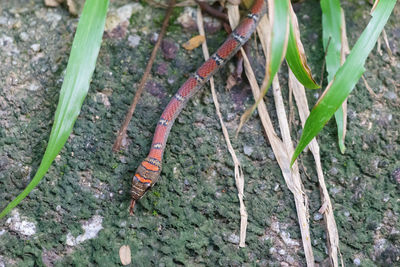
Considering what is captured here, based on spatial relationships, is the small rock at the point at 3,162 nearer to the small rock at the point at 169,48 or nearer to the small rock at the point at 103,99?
the small rock at the point at 103,99

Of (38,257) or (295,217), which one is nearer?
(38,257)

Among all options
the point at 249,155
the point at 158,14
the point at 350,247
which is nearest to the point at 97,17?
the point at 158,14

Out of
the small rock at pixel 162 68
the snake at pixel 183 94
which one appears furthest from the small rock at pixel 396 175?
the small rock at pixel 162 68

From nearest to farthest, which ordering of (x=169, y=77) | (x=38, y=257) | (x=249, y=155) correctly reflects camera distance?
(x=38, y=257) < (x=249, y=155) < (x=169, y=77)

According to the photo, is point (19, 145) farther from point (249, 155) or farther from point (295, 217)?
point (295, 217)

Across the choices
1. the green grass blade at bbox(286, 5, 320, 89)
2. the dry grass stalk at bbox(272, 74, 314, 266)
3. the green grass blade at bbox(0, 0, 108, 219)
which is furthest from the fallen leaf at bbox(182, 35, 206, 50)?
the green grass blade at bbox(286, 5, 320, 89)
